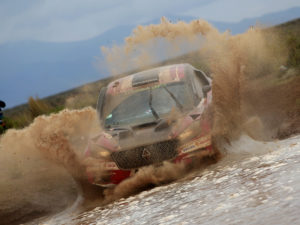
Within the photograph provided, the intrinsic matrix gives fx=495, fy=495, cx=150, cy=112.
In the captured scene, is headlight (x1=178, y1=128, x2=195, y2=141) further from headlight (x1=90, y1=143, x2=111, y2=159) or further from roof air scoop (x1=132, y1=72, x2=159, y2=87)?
roof air scoop (x1=132, y1=72, x2=159, y2=87)

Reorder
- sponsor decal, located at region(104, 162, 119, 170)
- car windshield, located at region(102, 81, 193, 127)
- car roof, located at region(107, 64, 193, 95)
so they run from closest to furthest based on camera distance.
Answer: sponsor decal, located at region(104, 162, 119, 170) → car windshield, located at region(102, 81, 193, 127) → car roof, located at region(107, 64, 193, 95)

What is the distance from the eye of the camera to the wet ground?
4.21m

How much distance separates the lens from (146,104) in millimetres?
7906

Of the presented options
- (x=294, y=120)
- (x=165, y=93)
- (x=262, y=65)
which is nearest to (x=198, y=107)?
(x=165, y=93)

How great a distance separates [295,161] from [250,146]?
8.83 feet

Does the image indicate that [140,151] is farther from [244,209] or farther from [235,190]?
[244,209]

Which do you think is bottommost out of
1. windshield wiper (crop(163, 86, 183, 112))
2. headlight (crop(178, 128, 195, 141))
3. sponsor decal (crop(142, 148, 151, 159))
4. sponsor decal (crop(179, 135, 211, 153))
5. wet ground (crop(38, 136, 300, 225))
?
wet ground (crop(38, 136, 300, 225))

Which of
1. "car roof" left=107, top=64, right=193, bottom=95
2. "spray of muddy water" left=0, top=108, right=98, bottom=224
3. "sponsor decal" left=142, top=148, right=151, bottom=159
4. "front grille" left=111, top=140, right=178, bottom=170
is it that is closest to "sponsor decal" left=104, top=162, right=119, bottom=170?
"front grille" left=111, top=140, right=178, bottom=170

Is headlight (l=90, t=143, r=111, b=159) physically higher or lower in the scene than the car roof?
lower

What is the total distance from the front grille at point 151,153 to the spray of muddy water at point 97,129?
13 centimetres

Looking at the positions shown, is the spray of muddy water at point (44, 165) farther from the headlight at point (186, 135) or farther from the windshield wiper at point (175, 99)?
the headlight at point (186, 135)

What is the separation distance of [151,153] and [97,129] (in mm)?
1460

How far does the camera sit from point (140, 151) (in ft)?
22.5

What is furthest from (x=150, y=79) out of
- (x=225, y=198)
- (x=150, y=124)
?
(x=225, y=198)
